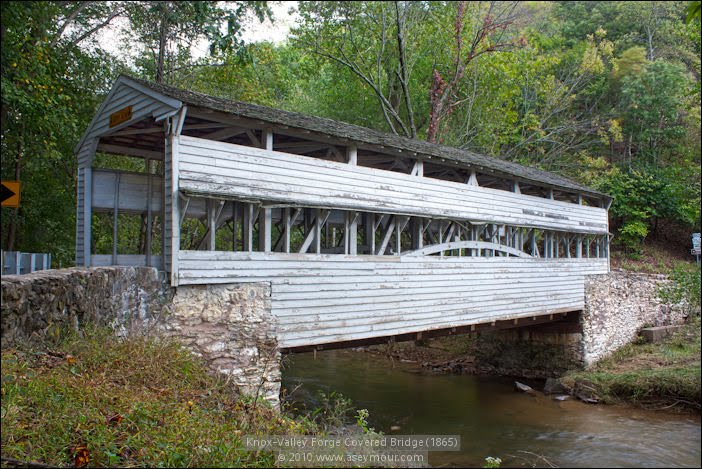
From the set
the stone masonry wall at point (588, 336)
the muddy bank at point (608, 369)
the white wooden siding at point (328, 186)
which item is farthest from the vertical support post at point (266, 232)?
the stone masonry wall at point (588, 336)

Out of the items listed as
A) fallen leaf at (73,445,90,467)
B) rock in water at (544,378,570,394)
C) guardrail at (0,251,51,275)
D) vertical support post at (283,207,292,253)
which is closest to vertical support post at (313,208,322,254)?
vertical support post at (283,207,292,253)

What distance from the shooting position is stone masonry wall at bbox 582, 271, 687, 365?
601 inches

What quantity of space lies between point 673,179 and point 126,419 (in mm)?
22731

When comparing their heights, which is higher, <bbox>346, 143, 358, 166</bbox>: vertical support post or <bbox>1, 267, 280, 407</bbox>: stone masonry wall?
<bbox>346, 143, 358, 166</bbox>: vertical support post

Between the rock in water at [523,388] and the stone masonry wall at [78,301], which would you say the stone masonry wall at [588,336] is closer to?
the rock in water at [523,388]

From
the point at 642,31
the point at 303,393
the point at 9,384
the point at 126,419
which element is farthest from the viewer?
the point at 642,31

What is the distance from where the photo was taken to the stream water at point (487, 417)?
26.7ft

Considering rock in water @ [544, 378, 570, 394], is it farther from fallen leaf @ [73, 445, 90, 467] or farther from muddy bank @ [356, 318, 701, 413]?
fallen leaf @ [73, 445, 90, 467]

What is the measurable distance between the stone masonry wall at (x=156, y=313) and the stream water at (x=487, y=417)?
208cm

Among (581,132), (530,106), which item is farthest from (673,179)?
(530,106)

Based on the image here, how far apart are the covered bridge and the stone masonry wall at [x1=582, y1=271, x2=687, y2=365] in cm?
392

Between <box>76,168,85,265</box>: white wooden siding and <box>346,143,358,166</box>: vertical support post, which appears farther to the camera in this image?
<box>346,143,358,166</box>: vertical support post

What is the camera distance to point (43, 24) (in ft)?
31.8

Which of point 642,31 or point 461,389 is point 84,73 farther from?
point 642,31
